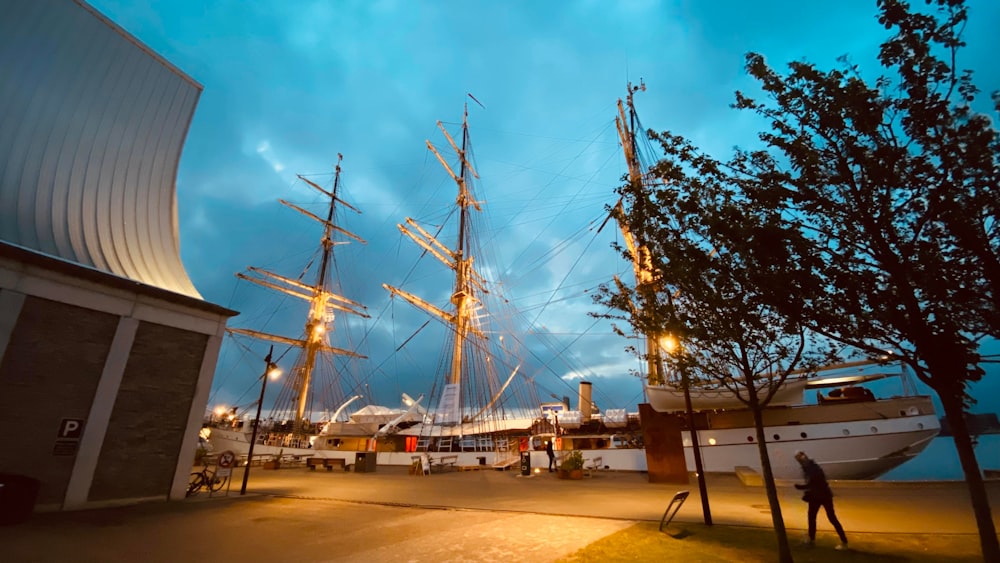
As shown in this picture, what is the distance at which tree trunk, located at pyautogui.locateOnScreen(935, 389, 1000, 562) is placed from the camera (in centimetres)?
471

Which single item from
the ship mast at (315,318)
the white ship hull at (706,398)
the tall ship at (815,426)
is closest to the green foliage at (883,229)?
the tall ship at (815,426)

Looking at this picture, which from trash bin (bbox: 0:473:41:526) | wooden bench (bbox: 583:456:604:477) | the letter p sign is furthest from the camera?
wooden bench (bbox: 583:456:604:477)

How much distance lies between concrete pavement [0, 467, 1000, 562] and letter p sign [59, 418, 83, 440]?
1.89 m

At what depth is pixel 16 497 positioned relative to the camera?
8.91 m

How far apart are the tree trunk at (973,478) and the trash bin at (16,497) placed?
16397 mm

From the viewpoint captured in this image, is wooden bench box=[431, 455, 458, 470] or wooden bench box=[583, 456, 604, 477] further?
wooden bench box=[431, 455, 458, 470]

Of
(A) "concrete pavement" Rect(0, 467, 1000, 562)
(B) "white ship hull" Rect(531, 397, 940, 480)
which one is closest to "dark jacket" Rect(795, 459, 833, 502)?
(A) "concrete pavement" Rect(0, 467, 1000, 562)

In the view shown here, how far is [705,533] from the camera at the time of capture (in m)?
8.09

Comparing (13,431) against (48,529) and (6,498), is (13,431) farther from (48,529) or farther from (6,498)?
(48,529)

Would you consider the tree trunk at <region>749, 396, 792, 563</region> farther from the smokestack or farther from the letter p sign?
the smokestack

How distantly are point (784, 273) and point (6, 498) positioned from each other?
15.6 m

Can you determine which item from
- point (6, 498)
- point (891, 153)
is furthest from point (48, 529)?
point (891, 153)

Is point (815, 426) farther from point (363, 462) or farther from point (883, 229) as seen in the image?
point (363, 462)

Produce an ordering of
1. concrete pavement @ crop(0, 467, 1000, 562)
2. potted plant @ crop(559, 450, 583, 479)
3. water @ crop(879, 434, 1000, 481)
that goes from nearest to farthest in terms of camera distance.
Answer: concrete pavement @ crop(0, 467, 1000, 562), potted plant @ crop(559, 450, 583, 479), water @ crop(879, 434, 1000, 481)
